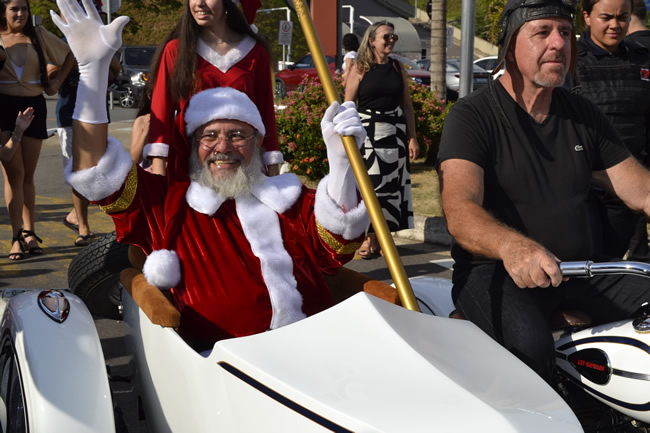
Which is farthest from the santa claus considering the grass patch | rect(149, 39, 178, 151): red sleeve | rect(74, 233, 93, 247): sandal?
the grass patch

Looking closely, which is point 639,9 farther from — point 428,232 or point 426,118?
point 426,118

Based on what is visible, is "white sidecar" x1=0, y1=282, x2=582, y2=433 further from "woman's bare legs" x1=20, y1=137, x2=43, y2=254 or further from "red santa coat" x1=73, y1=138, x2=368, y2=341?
"woman's bare legs" x1=20, y1=137, x2=43, y2=254

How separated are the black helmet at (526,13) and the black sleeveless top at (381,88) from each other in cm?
388

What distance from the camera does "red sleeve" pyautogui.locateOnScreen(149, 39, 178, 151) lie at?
4.21m

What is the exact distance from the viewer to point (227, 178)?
299 cm

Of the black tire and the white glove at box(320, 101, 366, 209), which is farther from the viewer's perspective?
the black tire

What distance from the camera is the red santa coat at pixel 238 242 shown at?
2844mm

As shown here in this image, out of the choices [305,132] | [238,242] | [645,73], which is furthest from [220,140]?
[305,132]

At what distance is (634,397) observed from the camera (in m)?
2.16

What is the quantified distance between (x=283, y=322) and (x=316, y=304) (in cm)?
19

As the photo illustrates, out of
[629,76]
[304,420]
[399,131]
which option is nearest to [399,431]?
[304,420]

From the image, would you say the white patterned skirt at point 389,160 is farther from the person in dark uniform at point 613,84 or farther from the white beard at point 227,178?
the white beard at point 227,178

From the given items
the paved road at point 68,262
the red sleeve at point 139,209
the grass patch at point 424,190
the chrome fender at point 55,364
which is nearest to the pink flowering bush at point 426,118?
the grass patch at point 424,190

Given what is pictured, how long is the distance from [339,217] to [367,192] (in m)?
0.28
